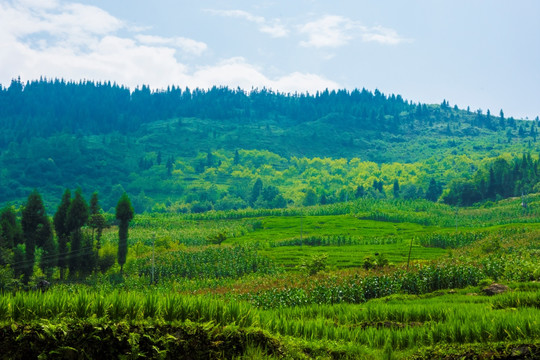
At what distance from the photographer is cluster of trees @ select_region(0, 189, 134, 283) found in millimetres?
58031

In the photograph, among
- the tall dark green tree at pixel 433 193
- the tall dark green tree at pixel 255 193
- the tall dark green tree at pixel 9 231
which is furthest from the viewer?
the tall dark green tree at pixel 255 193

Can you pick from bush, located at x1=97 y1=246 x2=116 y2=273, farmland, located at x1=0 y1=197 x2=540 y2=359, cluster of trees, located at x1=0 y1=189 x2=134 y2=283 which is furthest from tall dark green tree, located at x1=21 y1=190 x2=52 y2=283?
farmland, located at x1=0 y1=197 x2=540 y2=359

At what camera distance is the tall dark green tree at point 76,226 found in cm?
6047

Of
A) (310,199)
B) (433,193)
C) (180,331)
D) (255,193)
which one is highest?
(180,331)

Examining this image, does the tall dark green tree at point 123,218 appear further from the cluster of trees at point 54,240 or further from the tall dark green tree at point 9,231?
the tall dark green tree at point 9,231

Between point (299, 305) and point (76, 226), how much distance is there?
41.2 meters

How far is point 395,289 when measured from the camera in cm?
3186

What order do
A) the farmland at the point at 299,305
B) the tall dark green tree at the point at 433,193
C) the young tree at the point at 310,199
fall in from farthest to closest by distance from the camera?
the young tree at the point at 310,199, the tall dark green tree at the point at 433,193, the farmland at the point at 299,305

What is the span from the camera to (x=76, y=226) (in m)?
62.3

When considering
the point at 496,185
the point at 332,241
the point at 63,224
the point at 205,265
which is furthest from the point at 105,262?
the point at 496,185

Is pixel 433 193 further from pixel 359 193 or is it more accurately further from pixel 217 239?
pixel 217 239

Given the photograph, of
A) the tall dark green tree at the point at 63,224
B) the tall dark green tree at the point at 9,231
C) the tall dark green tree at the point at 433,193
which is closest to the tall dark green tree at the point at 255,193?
the tall dark green tree at the point at 433,193

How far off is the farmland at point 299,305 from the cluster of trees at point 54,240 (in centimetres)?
391

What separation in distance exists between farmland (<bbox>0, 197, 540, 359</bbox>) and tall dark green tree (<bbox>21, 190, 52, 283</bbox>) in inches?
291
